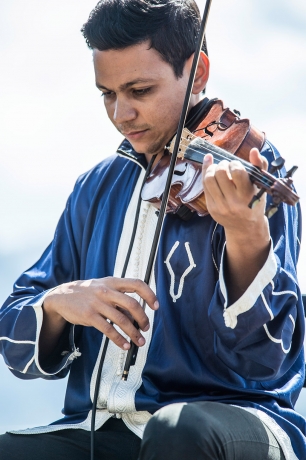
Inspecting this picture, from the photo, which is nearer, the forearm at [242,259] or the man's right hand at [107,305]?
the forearm at [242,259]

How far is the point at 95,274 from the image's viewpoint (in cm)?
212

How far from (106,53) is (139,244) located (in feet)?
1.66

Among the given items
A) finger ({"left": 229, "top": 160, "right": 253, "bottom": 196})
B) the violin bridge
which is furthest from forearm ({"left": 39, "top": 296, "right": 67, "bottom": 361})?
finger ({"left": 229, "top": 160, "right": 253, "bottom": 196})

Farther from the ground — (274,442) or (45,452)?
(274,442)

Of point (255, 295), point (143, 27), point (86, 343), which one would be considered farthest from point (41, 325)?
point (143, 27)

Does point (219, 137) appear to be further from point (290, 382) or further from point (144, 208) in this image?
point (290, 382)

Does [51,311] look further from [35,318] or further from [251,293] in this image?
[251,293]

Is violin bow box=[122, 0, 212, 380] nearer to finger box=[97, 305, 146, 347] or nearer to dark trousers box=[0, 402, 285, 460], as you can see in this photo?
finger box=[97, 305, 146, 347]

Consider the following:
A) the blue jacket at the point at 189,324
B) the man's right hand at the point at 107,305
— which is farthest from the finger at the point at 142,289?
the blue jacket at the point at 189,324

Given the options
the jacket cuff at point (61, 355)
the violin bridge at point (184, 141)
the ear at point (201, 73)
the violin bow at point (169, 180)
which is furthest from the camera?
the ear at point (201, 73)

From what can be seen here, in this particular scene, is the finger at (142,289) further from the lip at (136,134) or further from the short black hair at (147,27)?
the short black hair at (147,27)

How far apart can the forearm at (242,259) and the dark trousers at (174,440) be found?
0.80ft

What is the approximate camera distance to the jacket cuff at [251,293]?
1597mm

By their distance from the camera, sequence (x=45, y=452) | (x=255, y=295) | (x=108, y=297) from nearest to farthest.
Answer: (x=255, y=295)
(x=108, y=297)
(x=45, y=452)
